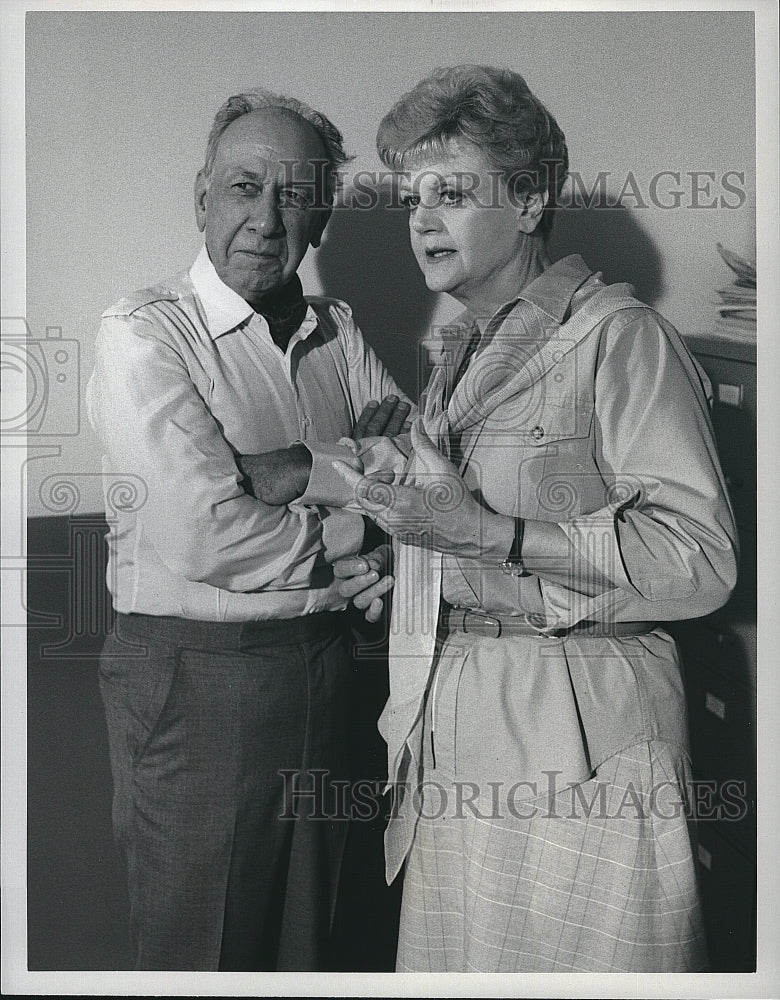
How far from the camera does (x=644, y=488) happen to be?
6.11ft

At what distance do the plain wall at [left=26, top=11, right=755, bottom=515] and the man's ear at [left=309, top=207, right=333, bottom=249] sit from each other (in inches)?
0.6

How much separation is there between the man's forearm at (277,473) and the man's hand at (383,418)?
10 centimetres

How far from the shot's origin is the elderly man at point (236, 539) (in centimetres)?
187

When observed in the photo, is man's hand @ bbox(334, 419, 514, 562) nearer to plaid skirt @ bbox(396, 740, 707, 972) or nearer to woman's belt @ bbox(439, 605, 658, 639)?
woman's belt @ bbox(439, 605, 658, 639)

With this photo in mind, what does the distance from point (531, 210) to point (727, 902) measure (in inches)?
50.1

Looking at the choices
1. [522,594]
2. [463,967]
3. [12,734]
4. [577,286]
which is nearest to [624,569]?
A: [522,594]

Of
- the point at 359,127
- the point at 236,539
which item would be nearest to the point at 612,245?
the point at 359,127

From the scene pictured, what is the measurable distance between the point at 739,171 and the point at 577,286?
37 cm

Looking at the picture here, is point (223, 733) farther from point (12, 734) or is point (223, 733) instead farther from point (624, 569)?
point (624, 569)

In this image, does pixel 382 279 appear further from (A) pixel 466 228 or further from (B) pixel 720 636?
(B) pixel 720 636

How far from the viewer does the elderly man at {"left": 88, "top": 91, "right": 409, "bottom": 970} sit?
1.87 m

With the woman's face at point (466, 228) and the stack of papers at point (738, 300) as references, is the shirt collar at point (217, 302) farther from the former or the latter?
the stack of papers at point (738, 300)

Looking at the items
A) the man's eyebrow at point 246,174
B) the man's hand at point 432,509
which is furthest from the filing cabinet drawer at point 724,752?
the man's eyebrow at point 246,174

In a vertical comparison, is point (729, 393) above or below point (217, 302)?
below
